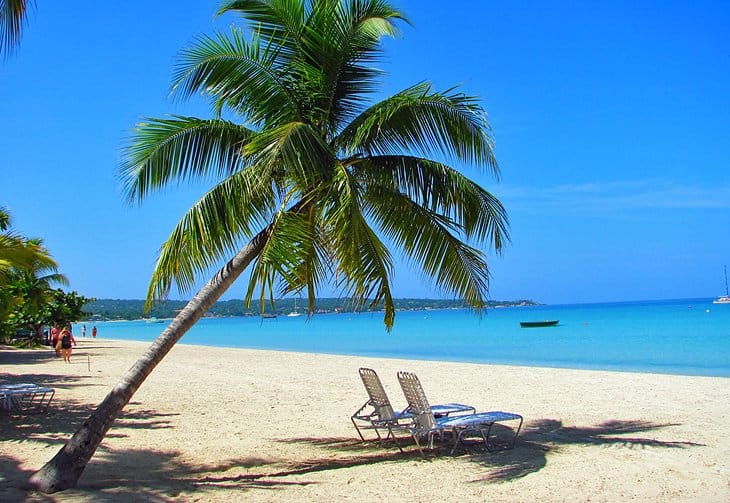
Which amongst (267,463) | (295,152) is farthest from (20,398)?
(295,152)

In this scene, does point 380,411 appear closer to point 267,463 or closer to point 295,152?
point 267,463

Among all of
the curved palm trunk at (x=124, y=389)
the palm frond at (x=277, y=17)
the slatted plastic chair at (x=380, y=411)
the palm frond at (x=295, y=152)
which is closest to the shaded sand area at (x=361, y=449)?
the curved palm trunk at (x=124, y=389)

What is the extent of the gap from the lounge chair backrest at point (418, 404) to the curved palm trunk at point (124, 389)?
77.9 inches

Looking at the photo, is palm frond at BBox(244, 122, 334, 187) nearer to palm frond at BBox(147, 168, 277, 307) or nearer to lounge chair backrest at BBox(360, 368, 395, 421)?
palm frond at BBox(147, 168, 277, 307)

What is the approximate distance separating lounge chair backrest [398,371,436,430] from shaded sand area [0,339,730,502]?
35 centimetres

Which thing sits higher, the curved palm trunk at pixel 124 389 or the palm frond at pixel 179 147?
the palm frond at pixel 179 147

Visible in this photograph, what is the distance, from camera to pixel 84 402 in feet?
38.3

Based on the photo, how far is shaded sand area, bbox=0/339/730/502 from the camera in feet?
18.9

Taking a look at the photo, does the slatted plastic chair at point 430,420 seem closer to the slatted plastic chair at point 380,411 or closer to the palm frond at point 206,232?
the slatted plastic chair at point 380,411

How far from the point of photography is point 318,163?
6.50m

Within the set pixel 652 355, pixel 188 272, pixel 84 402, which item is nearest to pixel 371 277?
pixel 188 272

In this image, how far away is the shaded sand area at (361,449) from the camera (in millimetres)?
5754

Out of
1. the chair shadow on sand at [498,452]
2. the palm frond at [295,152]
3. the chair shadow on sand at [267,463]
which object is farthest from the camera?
the chair shadow on sand at [498,452]

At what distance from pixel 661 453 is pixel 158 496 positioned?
15.4 feet
